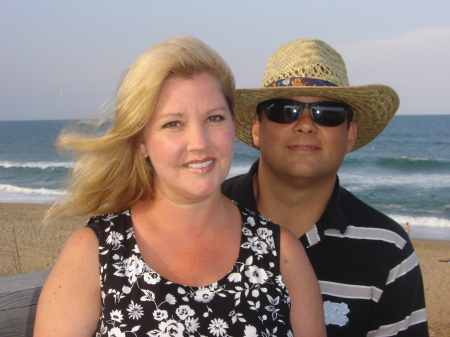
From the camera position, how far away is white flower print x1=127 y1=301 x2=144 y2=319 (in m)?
1.77

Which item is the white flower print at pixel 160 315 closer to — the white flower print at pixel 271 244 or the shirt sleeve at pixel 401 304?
the white flower print at pixel 271 244

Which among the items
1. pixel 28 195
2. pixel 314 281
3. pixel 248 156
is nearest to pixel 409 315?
pixel 314 281

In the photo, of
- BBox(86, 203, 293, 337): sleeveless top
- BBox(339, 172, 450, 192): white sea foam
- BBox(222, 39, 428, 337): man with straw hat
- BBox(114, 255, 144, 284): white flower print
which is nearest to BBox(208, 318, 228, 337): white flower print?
BBox(86, 203, 293, 337): sleeveless top

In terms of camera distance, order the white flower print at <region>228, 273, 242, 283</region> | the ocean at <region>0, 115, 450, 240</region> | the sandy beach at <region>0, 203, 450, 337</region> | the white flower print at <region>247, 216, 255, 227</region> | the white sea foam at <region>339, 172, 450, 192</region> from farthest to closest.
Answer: the white sea foam at <region>339, 172, 450, 192</region>, the ocean at <region>0, 115, 450, 240</region>, the sandy beach at <region>0, 203, 450, 337</region>, the white flower print at <region>247, 216, 255, 227</region>, the white flower print at <region>228, 273, 242, 283</region>

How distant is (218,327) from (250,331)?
13 centimetres

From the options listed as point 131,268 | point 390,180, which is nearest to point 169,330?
point 131,268

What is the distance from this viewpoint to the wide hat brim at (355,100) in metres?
2.80

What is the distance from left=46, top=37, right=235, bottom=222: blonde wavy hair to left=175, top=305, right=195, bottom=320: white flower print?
576mm

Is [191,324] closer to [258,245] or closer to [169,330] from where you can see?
[169,330]

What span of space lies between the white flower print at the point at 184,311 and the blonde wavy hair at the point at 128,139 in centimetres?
58

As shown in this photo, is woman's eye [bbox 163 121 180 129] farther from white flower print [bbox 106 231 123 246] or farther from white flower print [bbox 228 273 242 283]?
white flower print [bbox 228 273 242 283]

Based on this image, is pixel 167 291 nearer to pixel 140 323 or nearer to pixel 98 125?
pixel 140 323

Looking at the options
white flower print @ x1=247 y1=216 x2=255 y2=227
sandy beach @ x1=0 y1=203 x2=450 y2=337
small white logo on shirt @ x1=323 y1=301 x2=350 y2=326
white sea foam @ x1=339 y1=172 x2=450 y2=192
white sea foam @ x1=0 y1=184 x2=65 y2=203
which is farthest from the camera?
white sea foam @ x1=339 y1=172 x2=450 y2=192

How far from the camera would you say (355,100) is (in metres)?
2.95
